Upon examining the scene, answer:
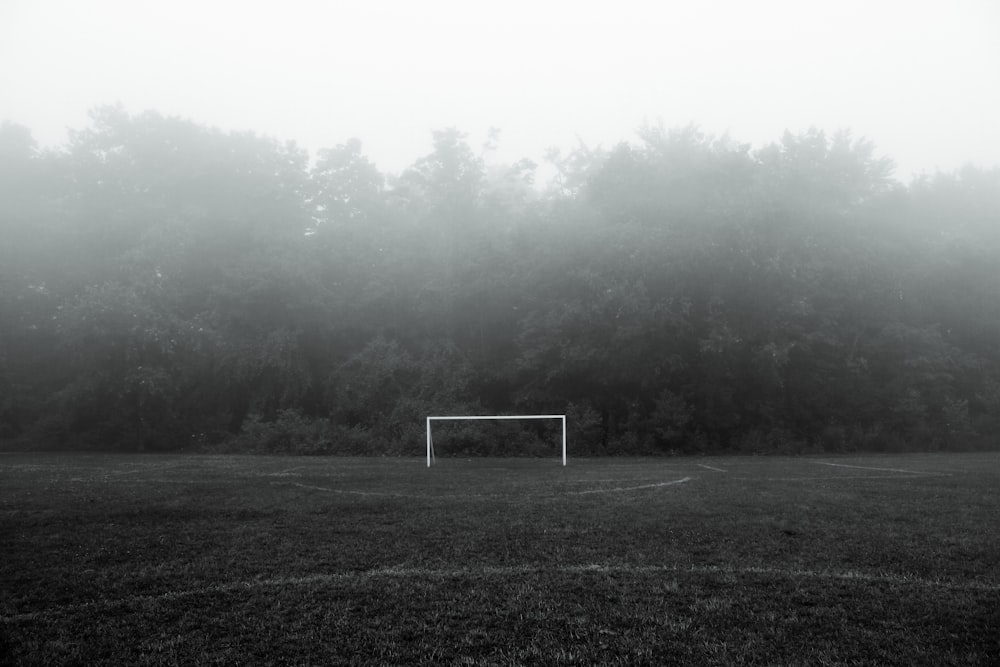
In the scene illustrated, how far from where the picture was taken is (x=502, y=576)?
12.9 feet

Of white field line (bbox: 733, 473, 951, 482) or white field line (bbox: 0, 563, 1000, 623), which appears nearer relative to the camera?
white field line (bbox: 0, 563, 1000, 623)

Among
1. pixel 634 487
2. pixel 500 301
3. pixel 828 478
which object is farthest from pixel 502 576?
pixel 500 301

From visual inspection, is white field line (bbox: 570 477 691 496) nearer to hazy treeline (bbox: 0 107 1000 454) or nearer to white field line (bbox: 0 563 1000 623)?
white field line (bbox: 0 563 1000 623)

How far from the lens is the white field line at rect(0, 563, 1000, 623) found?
3543 millimetres

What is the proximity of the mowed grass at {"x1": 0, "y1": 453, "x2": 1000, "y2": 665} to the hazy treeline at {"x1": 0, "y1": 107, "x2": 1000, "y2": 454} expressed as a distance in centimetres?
954

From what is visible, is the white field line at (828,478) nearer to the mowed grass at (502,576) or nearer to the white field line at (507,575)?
the mowed grass at (502,576)

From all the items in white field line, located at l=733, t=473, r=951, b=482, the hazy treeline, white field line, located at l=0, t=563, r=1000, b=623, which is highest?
the hazy treeline

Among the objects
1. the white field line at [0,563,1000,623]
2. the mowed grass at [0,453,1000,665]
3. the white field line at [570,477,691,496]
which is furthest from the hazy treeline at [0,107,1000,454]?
the white field line at [0,563,1000,623]

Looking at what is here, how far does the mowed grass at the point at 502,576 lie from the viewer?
279cm

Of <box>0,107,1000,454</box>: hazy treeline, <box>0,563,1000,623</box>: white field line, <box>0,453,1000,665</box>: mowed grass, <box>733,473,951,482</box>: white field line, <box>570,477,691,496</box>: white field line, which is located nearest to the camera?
<box>0,453,1000,665</box>: mowed grass

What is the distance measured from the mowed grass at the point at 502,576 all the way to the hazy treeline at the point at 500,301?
9.54m

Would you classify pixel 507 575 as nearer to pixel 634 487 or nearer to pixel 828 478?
pixel 634 487

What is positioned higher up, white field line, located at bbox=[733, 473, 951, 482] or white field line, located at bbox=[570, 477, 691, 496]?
white field line, located at bbox=[570, 477, 691, 496]

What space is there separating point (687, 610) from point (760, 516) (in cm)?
322
